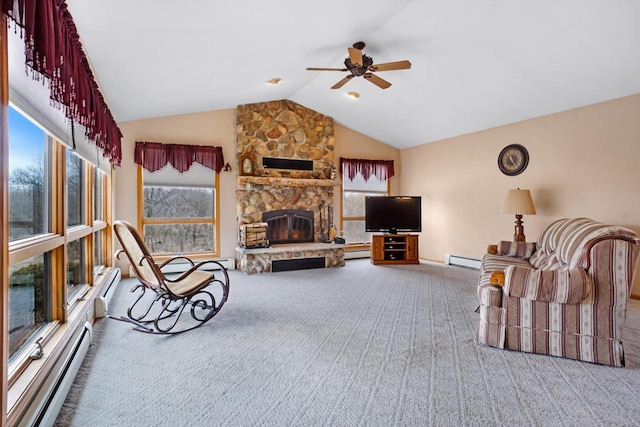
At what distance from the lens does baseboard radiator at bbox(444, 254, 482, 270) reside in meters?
5.74

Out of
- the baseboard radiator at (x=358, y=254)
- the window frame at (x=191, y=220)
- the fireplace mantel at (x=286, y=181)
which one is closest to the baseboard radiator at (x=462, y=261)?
the baseboard radiator at (x=358, y=254)

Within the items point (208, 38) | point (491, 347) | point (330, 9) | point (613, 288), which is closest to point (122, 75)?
point (208, 38)

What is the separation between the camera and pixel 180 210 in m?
5.49

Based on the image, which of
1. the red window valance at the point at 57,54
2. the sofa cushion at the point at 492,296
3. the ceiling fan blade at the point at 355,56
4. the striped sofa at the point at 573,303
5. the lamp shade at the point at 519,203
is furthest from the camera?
the lamp shade at the point at 519,203

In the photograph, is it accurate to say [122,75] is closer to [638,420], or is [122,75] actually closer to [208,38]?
[208,38]

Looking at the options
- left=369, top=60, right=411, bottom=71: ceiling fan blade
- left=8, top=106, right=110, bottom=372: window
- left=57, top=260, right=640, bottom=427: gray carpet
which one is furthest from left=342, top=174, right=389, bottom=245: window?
left=8, top=106, right=110, bottom=372: window

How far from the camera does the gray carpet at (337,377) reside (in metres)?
1.77

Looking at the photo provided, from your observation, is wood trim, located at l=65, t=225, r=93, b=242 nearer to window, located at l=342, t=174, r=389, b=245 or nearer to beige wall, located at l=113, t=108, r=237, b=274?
beige wall, located at l=113, t=108, r=237, b=274

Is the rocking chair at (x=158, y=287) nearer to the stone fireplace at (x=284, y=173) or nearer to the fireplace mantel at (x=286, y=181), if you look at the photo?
the stone fireplace at (x=284, y=173)

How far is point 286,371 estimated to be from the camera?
2.23 meters

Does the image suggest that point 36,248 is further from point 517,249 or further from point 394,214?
point 394,214

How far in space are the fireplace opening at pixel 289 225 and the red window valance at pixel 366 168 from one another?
1.21m

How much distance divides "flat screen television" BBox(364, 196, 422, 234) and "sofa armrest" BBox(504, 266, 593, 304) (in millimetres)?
3785

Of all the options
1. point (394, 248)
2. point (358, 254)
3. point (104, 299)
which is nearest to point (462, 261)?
point (394, 248)
